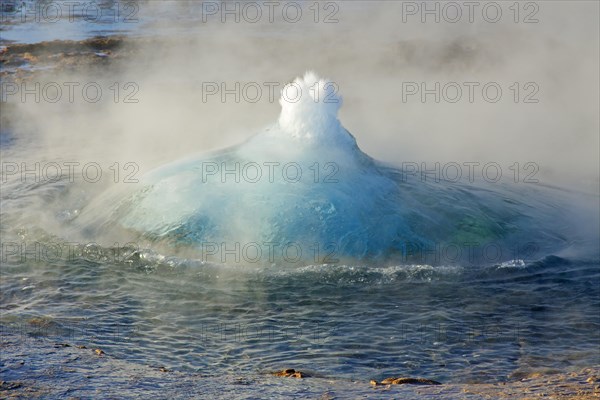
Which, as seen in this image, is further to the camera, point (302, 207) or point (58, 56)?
point (58, 56)

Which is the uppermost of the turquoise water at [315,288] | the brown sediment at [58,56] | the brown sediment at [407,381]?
the brown sediment at [58,56]

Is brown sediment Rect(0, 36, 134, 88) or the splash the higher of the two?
brown sediment Rect(0, 36, 134, 88)

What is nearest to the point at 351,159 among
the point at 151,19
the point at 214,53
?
the point at 214,53

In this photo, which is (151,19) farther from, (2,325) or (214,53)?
(2,325)

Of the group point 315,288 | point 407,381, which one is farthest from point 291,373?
point 315,288

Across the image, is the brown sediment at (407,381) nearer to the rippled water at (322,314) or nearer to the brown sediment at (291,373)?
the rippled water at (322,314)

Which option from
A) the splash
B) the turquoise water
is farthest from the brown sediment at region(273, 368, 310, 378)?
the splash

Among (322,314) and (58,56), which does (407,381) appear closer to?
(322,314)

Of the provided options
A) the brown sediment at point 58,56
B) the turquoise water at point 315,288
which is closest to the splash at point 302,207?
the turquoise water at point 315,288

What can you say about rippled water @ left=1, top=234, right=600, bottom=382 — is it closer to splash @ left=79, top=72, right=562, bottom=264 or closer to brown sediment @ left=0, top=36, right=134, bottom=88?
splash @ left=79, top=72, right=562, bottom=264

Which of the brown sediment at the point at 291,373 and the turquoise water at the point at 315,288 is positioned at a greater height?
the turquoise water at the point at 315,288

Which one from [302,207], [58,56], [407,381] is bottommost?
[407,381]

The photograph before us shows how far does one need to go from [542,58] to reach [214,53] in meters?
4.94

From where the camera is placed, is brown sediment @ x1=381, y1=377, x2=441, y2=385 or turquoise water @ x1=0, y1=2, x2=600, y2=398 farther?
turquoise water @ x1=0, y1=2, x2=600, y2=398
